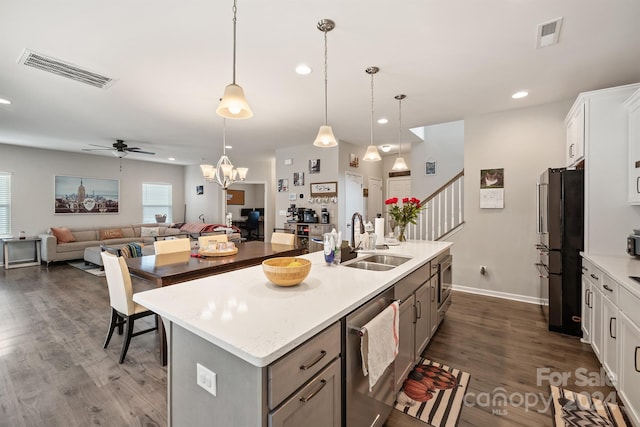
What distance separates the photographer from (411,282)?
1985mm

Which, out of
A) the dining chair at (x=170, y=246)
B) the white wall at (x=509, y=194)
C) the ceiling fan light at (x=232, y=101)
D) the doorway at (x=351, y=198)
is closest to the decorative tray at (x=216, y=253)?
the dining chair at (x=170, y=246)

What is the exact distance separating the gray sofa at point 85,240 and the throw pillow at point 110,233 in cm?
4

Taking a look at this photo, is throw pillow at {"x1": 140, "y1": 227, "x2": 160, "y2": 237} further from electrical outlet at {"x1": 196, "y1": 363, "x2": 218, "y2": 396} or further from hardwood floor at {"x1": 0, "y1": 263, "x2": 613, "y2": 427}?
electrical outlet at {"x1": 196, "y1": 363, "x2": 218, "y2": 396}

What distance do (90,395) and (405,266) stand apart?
2.43 meters

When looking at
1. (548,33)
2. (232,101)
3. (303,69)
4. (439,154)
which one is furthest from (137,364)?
(439,154)

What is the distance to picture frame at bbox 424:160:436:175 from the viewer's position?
6156 mm

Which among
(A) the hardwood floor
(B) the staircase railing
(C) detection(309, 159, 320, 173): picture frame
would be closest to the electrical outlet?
(A) the hardwood floor

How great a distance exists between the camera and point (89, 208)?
7336 millimetres

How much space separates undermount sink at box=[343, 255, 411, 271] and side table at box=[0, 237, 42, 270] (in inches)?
306

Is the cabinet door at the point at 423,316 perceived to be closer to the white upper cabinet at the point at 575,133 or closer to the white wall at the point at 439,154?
the white upper cabinet at the point at 575,133

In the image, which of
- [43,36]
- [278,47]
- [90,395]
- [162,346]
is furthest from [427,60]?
[90,395]

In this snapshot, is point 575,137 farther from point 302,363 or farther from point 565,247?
point 302,363

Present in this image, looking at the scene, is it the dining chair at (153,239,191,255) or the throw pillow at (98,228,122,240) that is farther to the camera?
the throw pillow at (98,228,122,240)

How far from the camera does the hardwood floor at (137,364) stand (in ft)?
5.86
